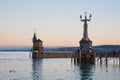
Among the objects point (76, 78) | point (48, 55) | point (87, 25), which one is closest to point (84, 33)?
point (87, 25)

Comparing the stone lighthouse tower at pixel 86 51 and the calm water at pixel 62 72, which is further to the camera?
the stone lighthouse tower at pixel 86 51

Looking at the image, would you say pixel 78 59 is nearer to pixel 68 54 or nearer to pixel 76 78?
pixel 76 78

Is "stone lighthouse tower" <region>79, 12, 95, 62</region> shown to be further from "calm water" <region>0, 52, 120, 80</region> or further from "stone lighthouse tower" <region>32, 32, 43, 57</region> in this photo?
"stone lighthouse tower" <region>32, 32, 43, 57</region>

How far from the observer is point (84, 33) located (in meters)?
90.6

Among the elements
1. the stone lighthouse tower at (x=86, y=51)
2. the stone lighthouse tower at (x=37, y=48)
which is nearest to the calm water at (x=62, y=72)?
the stone lighthouse tower at (x=86, y=51)

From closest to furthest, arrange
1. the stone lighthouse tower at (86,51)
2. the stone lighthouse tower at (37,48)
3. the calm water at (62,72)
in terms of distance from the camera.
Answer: the calm water at (62,72), the stone lighthouse tower at (86,51), the stone lighthouse tower at (37,48)

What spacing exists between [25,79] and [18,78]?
1710mm

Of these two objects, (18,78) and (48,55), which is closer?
(18,78)

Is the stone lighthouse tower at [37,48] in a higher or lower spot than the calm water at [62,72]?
higher

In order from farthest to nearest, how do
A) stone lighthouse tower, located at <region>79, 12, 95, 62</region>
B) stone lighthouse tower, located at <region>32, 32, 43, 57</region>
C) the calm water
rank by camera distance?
stone lighthouse tower, located at <region>32, 32, 43, 57</region>
stone lighthouse tower, located at <region>79, 12, 95, 62</region>
the calm water

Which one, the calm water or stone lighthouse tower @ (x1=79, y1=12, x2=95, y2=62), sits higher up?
stone lighthouse tower @ (x1=79, y1=12, x2=95, y2=62)

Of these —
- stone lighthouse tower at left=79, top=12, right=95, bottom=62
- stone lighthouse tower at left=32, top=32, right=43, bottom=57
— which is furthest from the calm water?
stone lighthouse tower at left=32, top=32, right=43, bottom=57

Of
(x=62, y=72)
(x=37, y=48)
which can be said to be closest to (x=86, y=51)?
(x=62, y=72)

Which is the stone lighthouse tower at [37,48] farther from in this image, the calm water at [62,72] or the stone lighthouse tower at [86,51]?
the calm water at [62,72]
